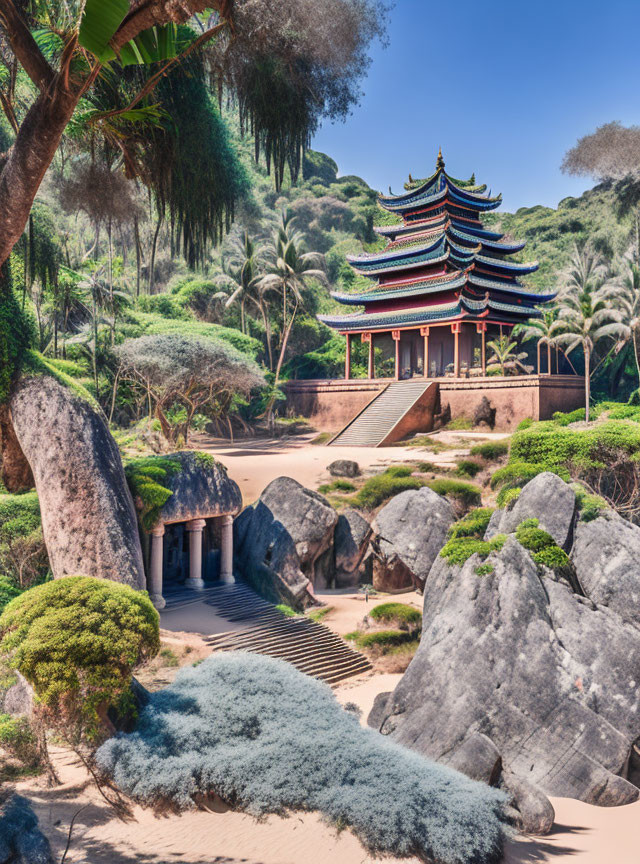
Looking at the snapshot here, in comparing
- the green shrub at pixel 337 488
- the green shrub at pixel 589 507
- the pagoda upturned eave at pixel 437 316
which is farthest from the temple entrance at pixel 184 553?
the pagoda upturned eave at pixel 437 316

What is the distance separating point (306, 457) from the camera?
96.0 ft

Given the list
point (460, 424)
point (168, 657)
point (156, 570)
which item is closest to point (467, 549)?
point (168, 657)

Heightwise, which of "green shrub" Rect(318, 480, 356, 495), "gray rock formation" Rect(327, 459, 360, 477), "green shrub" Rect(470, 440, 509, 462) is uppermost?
"green shrub" Rect(470, 440, 509, 462)

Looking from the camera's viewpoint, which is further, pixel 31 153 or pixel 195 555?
pixel 195 555

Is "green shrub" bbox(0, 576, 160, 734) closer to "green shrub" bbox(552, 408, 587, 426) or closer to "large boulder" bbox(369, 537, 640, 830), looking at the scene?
"large boulder" bbox(369, 537, 640, 830)

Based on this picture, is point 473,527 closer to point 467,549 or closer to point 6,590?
point 467,549

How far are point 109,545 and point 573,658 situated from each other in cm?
903

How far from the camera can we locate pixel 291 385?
1561 inches

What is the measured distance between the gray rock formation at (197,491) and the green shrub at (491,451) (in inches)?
452

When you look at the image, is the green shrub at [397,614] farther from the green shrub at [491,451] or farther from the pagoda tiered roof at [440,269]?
the pagoda tiered roof at [440,269]

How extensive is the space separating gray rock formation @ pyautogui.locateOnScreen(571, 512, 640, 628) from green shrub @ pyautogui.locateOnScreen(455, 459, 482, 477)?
10.2m

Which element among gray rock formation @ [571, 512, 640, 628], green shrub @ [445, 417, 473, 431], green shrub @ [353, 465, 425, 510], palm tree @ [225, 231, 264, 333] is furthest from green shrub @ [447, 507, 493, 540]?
palm tree @ [225, 231, 264, 333]

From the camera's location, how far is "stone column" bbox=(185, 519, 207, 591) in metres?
17.8

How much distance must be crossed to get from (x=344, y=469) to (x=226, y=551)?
317 inches
